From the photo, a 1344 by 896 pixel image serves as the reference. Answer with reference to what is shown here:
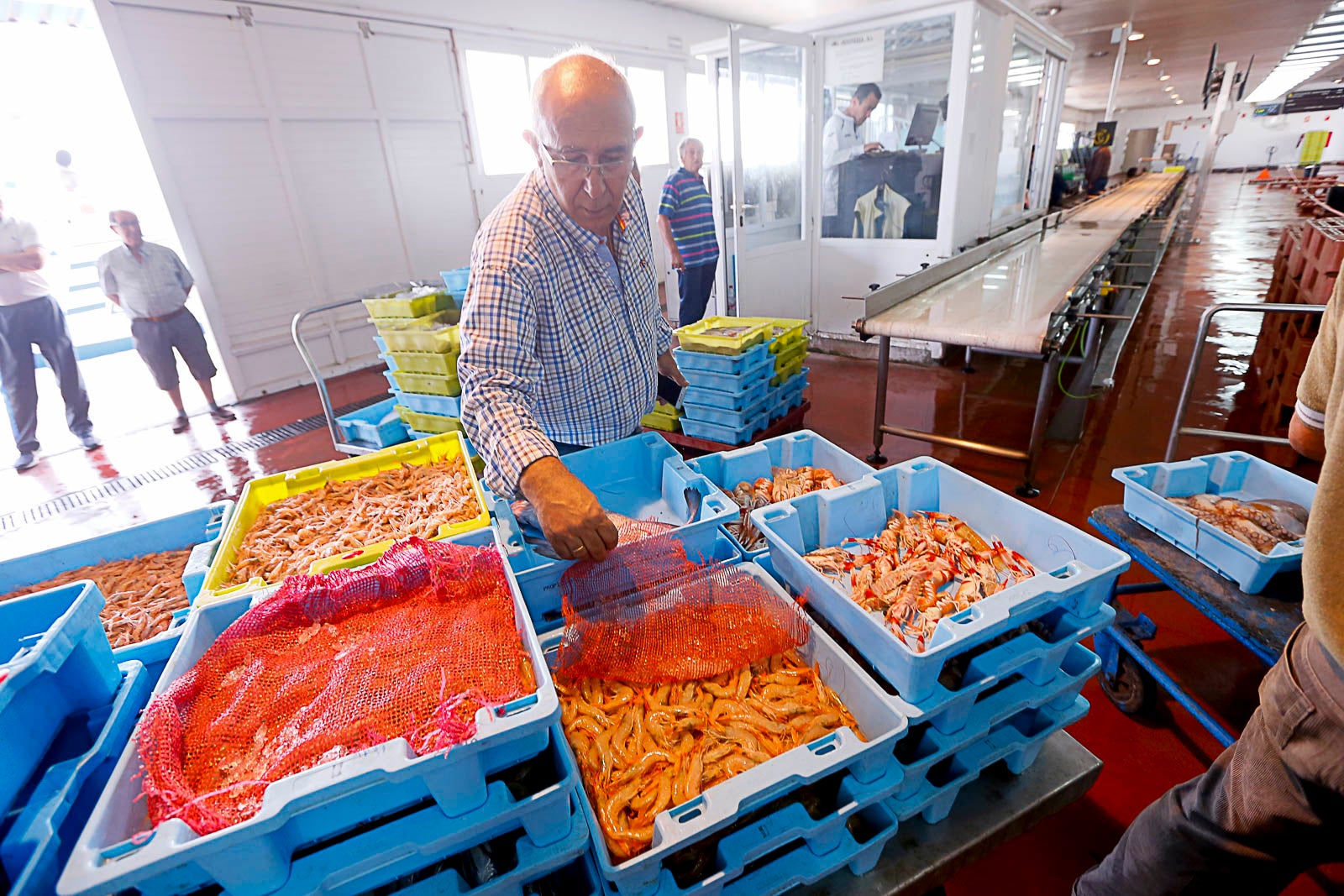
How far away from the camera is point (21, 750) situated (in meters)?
0.93

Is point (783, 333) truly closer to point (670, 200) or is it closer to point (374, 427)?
point (670, 200)

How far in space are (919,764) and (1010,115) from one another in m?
8.20

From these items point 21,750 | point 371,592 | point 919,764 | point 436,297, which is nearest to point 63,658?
point 21,750

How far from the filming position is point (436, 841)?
0.93 metres

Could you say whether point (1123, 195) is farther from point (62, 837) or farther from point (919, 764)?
point (62, 837)

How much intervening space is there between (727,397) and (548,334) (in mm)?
1986

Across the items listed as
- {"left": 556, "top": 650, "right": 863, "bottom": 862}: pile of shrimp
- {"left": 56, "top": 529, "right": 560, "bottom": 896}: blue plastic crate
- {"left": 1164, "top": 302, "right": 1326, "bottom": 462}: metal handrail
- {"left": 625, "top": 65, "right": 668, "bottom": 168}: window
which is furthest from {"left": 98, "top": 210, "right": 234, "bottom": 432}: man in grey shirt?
{"left": 1164, "top": 302, "right": 1326, "bottom": 462}: metal handrail

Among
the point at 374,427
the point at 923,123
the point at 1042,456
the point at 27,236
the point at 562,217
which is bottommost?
the point at 1042,456

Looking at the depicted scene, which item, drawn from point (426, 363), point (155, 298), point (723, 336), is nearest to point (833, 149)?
point (723, 336)

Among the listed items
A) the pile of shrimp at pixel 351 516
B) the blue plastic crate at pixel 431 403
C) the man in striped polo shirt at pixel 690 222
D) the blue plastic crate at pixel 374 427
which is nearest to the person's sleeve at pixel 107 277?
the blue plastic crate at pixel 374 427

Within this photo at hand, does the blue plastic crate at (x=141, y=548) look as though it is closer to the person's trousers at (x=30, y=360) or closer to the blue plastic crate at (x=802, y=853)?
the blue plastic crate at (x=802, y=853)

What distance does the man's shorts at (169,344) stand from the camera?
524 centimetres

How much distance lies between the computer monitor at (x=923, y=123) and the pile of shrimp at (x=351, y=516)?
5637mm

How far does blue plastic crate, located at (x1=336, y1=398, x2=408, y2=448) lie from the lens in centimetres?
406
